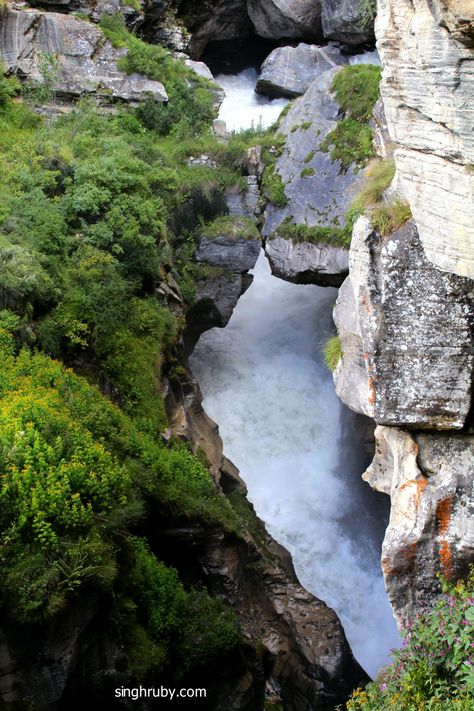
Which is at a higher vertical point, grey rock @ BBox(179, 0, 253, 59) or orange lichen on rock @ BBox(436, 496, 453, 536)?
grey rock @ BBox(179, 0, 253, 59)

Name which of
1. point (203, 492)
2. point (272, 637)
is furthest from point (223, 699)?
point (203, 492)

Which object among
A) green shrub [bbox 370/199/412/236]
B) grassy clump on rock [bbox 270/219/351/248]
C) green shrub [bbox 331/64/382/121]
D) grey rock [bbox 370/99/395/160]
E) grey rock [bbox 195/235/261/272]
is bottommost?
grey rock [bbox 195/235/261/272]

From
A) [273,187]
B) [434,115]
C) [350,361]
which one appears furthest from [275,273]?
[434,115]

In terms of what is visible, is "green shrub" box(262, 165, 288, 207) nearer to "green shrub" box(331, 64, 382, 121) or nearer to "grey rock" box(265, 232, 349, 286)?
"grey rock" box(265, 232, 349, 286)

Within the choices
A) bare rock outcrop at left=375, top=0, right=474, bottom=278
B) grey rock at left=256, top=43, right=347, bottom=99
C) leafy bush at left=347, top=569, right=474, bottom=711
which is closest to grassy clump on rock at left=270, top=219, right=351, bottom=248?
grey rock at left=256, top=43, right=347, bottom=99

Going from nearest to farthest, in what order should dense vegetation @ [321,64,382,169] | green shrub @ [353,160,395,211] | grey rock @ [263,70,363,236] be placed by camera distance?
green shrub @ [353,160,395,211] → grey rock @ [263,70,363,236] → dense vegetation @ [321,64,382,169]

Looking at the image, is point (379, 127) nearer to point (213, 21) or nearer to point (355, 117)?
point (355, 117)

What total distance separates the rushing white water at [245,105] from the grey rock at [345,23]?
2721 millimetres

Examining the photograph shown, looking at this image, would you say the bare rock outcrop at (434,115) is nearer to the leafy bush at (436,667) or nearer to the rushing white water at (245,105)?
the leafy bush at (436,667)

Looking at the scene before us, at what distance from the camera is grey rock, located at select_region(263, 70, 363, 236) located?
1820 cm

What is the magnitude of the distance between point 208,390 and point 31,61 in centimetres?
969

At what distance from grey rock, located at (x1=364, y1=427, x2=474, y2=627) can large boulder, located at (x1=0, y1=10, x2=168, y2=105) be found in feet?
44.2

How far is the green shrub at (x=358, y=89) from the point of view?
1848cm

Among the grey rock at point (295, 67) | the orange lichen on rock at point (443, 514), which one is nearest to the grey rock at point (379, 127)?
the grey rock at point (295, 67)
